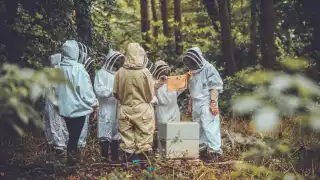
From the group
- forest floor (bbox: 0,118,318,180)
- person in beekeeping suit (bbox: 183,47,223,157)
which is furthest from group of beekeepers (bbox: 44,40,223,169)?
forest floor (bbox: 0,118,318,180)

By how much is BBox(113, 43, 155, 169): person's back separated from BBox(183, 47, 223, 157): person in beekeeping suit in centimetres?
177

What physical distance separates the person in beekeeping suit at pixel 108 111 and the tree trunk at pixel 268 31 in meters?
5.86

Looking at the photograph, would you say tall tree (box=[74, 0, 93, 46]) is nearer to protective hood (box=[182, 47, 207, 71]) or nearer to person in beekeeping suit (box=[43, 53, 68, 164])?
person in beekeeping suit (box=[43, 53, 68, 164])

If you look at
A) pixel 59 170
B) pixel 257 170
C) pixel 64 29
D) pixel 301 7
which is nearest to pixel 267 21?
pixel 301 7

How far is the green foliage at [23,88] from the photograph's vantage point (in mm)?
1486

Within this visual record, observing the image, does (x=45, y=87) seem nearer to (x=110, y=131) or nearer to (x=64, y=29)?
(x=110, y=131)

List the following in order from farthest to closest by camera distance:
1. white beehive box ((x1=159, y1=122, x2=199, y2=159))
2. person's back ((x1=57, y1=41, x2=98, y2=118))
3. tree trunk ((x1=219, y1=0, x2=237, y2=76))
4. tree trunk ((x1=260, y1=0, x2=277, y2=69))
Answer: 1. tree trunk ((x1=219, y1=0, x2=237, y2=76))
2. tree trunk ((x1=260, y1=0, x2=277, y2=69))
3. white beehive box ((x1=159, y1=122, x2=199, y2=159))
4. person's back ((x1=57, y1=41, x2=98, y2=118))

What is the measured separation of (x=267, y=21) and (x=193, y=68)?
4.95 meters

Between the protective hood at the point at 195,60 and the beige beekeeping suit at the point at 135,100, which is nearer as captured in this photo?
the beige beekeeping suit at the point at 135,100

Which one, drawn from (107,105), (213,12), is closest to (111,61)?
(107,105)

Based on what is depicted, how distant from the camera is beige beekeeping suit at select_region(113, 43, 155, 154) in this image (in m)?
8.70

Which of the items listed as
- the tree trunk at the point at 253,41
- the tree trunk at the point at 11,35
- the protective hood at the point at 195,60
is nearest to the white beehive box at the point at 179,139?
the protective hood at the point at 195,60

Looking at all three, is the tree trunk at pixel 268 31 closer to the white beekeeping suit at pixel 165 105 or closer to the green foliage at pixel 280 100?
the white beekeeping suit at pixel 165 105

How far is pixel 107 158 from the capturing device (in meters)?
9.45
